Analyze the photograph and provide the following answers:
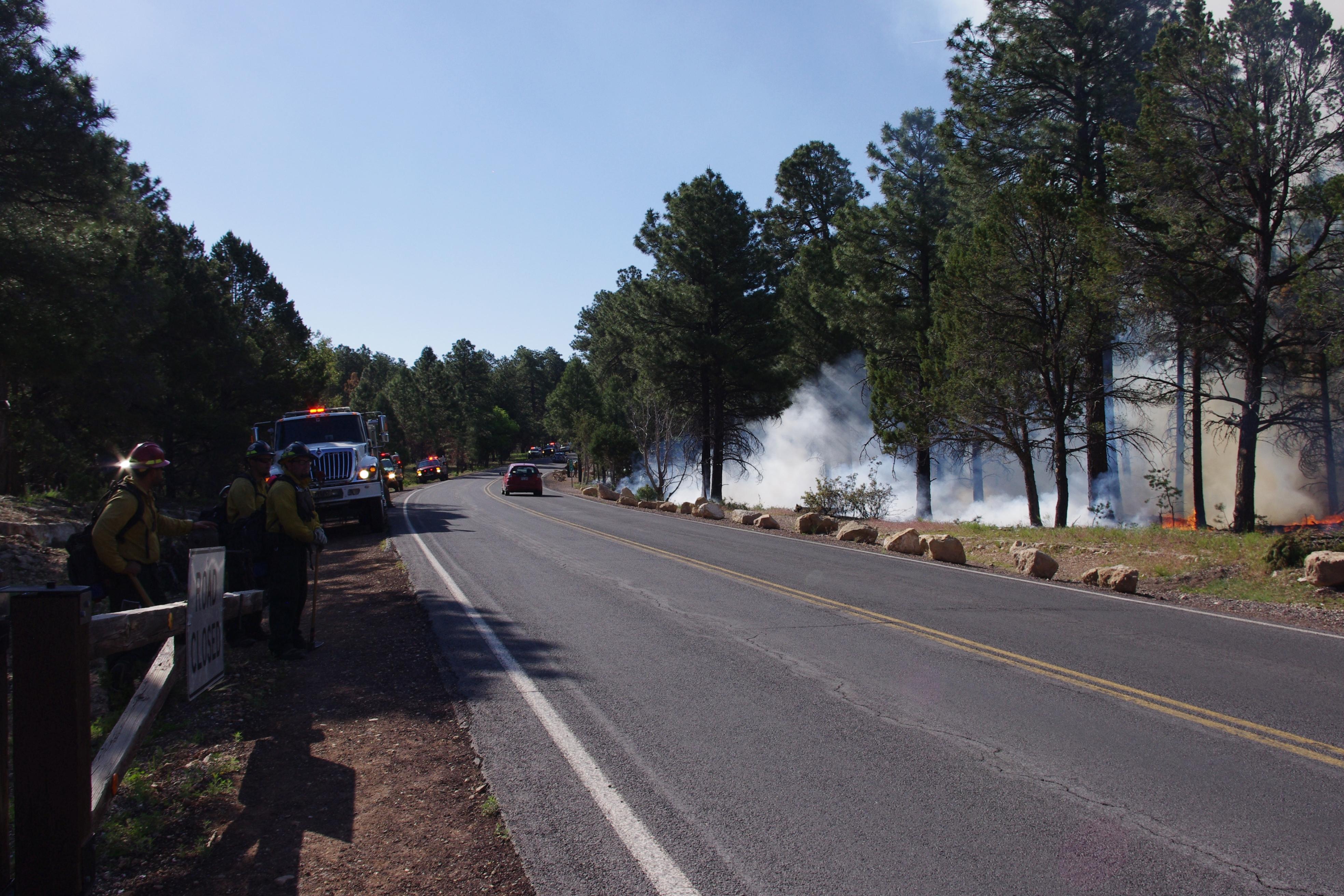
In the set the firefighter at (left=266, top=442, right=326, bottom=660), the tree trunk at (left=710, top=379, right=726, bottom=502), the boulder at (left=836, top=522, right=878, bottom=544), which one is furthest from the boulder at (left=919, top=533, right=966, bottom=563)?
the tree trunk at (left=710, top=379, right=726, bottom=502)

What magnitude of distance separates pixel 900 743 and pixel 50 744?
4.28 meters

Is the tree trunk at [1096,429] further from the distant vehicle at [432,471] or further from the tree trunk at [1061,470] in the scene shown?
the distant vehicle at [432,471]

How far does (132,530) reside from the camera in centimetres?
632

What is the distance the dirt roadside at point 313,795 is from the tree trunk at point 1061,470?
64.0 ft

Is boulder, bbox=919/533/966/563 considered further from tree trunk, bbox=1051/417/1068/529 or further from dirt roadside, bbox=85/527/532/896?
dirt roadside, bbox=85/527/532/896

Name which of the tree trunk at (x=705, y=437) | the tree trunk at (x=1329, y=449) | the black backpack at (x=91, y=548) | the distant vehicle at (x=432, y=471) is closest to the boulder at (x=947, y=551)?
the black backpack at (x=91, y=548)

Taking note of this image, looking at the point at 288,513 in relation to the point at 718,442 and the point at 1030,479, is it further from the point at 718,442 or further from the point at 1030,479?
the point at 718,442

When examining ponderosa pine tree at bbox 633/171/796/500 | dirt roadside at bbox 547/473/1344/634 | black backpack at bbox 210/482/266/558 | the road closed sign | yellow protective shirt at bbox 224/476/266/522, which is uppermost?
ponderosa pine tree at bbox 633/171/796/500

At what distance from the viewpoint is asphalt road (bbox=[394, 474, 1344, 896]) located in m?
3.57

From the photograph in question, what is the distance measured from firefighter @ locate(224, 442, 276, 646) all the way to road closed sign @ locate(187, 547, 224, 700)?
1.11 meters

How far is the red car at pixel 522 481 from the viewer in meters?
38.2

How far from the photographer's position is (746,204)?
3634 cm

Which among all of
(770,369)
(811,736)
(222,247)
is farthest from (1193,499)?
(222,247)

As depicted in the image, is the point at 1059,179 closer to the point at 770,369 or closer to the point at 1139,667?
the point at 770,369
